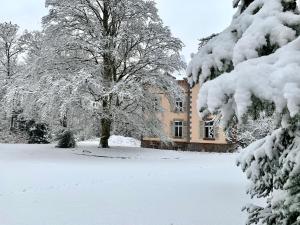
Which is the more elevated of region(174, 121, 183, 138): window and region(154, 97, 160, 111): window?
region(154, 97, 160, 111): window

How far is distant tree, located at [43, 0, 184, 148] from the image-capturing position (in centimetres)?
2214

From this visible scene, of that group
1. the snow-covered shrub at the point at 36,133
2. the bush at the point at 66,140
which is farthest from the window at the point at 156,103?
the snow-covered shrub at the point at 36,133

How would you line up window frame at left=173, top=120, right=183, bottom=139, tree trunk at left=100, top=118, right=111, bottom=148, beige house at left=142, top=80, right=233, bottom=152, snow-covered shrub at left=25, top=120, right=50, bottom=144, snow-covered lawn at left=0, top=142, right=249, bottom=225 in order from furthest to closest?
1. window frame at left=173, top=120, right=183, bottom=139
2. snow-covered shrub at left=25, top=120, right=50, bottom=144
3. beige house at left=142, top=80, right=233, bottom=152
4. tree trunk at left=100, top=118, right=111, bottom=148
5. snow-covered lawn at left=0, top=142, right=249, bottom=225

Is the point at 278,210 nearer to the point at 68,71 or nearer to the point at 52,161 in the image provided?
the point at 52,161

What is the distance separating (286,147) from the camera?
15.2ft

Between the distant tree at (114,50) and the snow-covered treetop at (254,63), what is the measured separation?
16.9 meters

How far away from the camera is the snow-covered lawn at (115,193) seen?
906 cm

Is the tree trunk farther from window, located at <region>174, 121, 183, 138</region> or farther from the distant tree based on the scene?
window, located at <region>174, 121, 183, 138</region>

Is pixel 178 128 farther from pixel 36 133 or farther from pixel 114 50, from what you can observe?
pixel 114 50

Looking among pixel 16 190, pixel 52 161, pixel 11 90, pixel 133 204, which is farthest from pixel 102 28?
pixel 133 204

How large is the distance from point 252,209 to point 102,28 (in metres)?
19.3

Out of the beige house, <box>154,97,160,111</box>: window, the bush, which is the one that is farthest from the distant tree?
the beige house

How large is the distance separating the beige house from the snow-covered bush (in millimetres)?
27791

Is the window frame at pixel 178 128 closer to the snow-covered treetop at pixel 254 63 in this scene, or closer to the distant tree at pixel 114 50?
the distant tree at pixel 114 50
